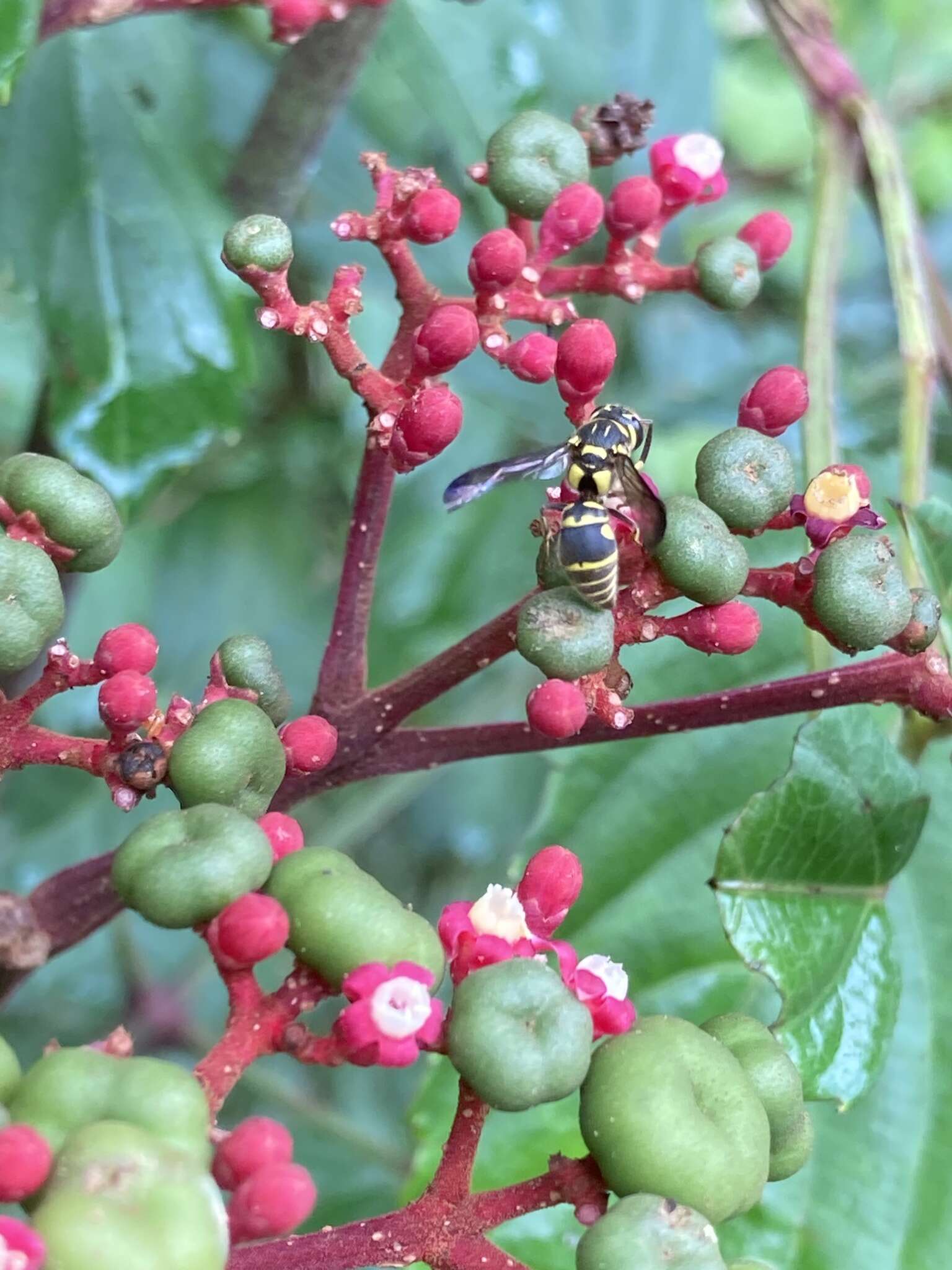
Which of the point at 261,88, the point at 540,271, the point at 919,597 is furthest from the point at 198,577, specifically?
the point at 919,597

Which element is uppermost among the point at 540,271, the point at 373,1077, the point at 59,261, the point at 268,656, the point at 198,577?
the point at 540,271

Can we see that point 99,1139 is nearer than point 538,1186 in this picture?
Yes

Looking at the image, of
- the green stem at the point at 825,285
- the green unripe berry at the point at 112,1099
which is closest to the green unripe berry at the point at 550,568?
the green unripe berry at the point at 112,1099

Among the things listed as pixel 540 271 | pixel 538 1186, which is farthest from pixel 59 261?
pixel 538 1186

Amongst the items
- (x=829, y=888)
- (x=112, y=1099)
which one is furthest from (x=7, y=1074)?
(x=829, y=888)

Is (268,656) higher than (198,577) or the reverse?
higher

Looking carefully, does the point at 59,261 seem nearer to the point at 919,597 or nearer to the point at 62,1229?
the point at 919,597

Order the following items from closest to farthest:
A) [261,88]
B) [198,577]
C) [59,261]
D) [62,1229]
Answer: [62,1229] → [59,261] → [261,88] → [198,577]

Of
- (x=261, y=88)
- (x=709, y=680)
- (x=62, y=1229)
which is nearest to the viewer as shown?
(x=62, y=1229)
